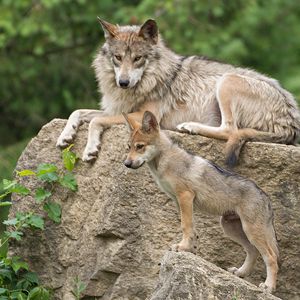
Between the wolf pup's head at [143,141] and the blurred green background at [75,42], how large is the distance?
21.1 ft

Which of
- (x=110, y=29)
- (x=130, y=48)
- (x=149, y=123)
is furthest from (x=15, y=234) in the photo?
(x=110, y=29)

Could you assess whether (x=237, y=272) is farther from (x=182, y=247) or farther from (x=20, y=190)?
(x=20, y=190)

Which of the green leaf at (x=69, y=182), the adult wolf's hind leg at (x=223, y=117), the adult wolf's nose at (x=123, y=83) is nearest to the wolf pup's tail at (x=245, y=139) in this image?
the adult wolf's hind leg at (x=223, y=117)

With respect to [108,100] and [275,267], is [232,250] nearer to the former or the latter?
[275,267]

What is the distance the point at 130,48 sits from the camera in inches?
413

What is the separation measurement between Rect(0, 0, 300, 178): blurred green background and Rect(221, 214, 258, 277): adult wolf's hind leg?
6644 mm

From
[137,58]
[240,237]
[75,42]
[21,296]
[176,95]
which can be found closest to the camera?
[240,237]

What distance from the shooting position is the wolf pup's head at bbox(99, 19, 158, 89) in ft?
34.3

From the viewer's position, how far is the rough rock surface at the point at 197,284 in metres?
8.04

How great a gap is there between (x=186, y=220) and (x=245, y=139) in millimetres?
1556

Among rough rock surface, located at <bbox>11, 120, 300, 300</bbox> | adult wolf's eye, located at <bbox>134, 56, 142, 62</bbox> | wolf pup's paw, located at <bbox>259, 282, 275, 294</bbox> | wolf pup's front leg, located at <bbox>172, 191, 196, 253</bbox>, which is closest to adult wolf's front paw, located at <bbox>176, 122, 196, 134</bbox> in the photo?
rough rock surface, located at <bbox>11, 120, 300, 300</bbox>

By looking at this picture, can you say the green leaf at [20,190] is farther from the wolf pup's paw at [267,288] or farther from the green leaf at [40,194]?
the wolf pup's paw at [267,288]

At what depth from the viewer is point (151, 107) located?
34.8 ft

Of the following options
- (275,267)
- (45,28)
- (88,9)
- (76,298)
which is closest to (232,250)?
(275,267)
